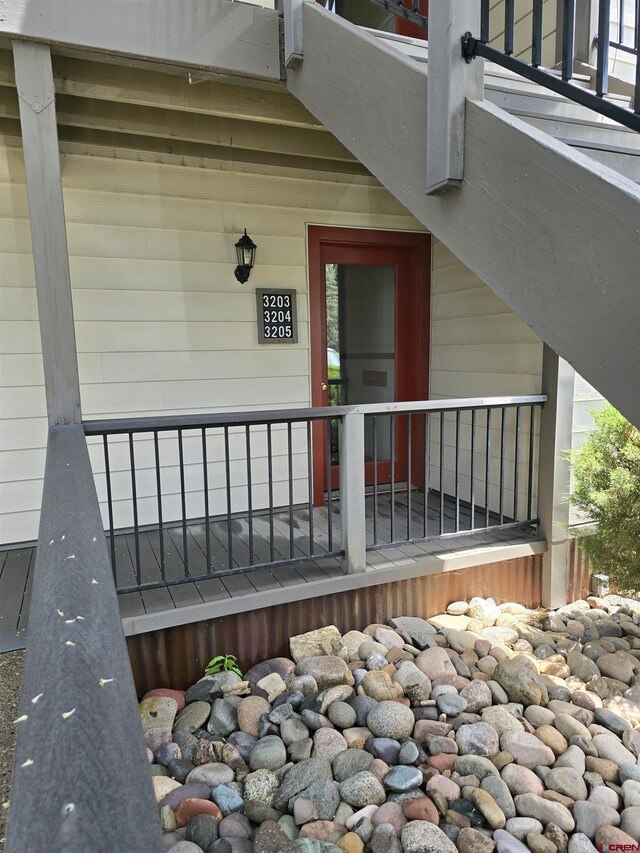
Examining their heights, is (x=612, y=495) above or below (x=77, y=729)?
below

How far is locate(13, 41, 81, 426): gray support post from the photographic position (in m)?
2.28

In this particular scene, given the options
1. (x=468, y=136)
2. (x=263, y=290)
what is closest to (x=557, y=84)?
(x=468, y=136)

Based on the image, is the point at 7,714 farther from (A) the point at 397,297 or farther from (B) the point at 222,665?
(A) the point at 397,297

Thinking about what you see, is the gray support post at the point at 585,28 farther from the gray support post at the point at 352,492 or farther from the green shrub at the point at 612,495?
the gray support post at the point at 352,492

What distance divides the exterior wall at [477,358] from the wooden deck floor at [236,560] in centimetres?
39

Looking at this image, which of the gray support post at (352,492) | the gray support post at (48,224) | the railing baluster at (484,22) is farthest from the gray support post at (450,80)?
the gray support post at (48,224)

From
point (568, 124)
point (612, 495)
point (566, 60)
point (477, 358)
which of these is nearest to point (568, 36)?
point (566, 60)

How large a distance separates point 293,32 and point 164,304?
1695 mm

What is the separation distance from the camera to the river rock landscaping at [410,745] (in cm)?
188

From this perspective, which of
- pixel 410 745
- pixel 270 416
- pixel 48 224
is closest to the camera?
pixel 410 745

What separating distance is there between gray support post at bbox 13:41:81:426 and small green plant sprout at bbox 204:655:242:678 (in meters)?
1.33

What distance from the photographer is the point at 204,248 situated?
359cm

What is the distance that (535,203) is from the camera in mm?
1180

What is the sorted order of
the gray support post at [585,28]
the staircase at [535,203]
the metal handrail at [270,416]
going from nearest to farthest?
the staircase at [535,203] → the metal handrail at [270,416] → the gray support post at [585,28]
